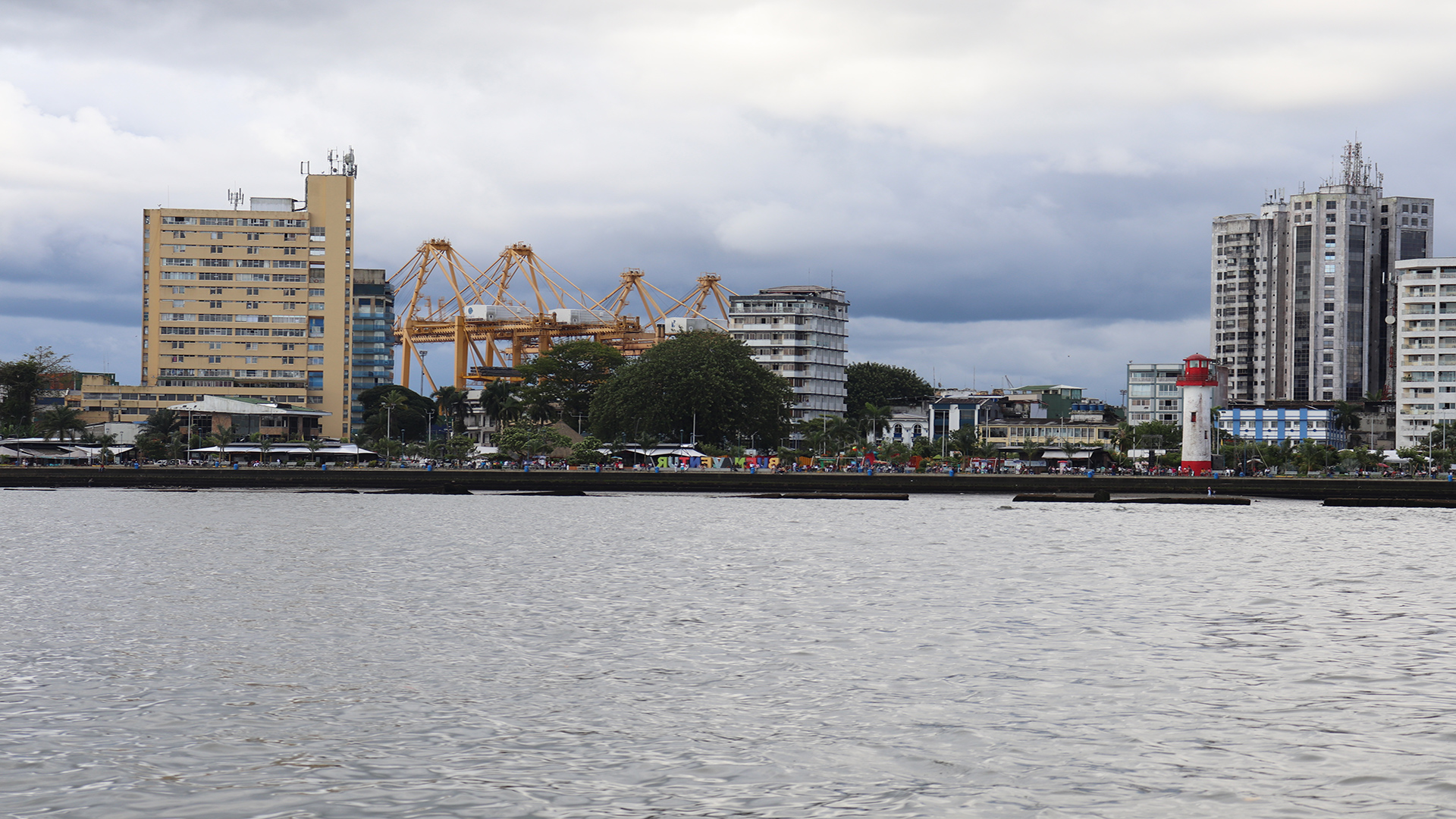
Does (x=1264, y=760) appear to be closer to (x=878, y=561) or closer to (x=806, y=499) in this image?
(x=878, y=561)

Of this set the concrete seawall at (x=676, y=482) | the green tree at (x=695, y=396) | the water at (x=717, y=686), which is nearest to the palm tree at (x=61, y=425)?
the concrete seawall at (x=676, y=482)

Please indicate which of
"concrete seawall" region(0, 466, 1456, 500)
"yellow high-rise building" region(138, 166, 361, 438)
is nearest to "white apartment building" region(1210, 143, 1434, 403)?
"concrete seawall" region(0, 466, 1456, 500)

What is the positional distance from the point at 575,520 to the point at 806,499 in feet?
99.4

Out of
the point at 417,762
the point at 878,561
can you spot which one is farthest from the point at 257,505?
the point at 417,762

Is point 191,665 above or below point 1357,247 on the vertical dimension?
below

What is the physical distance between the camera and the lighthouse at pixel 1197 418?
121 m

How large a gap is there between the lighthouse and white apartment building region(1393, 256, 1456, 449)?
46653 millimetres

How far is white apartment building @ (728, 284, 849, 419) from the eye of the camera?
172 metres

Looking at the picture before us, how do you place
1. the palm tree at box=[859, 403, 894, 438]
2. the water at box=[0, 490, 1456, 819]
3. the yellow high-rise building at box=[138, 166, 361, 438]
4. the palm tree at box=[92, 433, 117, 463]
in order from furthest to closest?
the yellow high-rise building at box=[138, 166, 361, 438] → the palm tree at box=[859, 403, 894, 438] → the palm tree at box=[92, 433, 117, 463] → the water at box=[0, 490, 1456, 819]

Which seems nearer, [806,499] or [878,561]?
[878,561]

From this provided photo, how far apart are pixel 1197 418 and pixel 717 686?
361ft

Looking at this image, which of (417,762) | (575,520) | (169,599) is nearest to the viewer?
(417,762)

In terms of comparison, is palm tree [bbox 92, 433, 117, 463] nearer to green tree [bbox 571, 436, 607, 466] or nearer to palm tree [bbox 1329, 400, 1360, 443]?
A: green tree [bbox 571, 436, 607, 466]

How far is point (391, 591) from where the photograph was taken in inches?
1304
